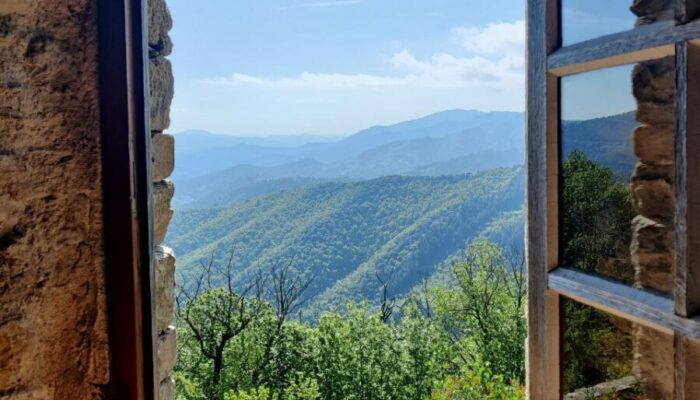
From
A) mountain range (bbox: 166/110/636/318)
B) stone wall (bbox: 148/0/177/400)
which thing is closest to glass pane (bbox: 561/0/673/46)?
stone wall (bbox: 148/0/177/400)

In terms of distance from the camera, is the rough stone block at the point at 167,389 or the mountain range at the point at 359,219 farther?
the mountain range at the point at 359,219

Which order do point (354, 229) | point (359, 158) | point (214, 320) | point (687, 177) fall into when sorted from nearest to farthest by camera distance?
point (687, 177) → point (214, 320) → point (354, 229) → point (359, 158)

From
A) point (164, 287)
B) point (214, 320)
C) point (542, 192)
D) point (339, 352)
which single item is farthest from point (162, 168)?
point (214, 320)

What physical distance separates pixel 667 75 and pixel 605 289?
272 mm

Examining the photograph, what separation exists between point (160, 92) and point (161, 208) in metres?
0.29

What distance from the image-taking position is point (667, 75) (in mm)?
654

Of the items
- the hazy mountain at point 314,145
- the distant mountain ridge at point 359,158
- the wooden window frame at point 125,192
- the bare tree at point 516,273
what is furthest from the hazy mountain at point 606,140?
the hazy mountain at point 314,145

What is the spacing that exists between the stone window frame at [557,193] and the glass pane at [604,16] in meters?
0.01

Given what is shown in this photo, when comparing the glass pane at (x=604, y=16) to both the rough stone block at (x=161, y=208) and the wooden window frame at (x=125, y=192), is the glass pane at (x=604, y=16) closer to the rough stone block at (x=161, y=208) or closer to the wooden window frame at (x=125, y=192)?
the wooden window frame at (x=125, y=192)

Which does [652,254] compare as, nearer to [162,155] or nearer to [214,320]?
[162,155]

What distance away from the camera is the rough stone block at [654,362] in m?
0.67

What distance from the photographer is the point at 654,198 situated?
0.70 m

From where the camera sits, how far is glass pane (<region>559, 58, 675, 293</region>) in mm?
677

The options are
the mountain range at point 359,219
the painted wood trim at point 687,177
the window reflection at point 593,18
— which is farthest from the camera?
the mountain range at point 359,219
